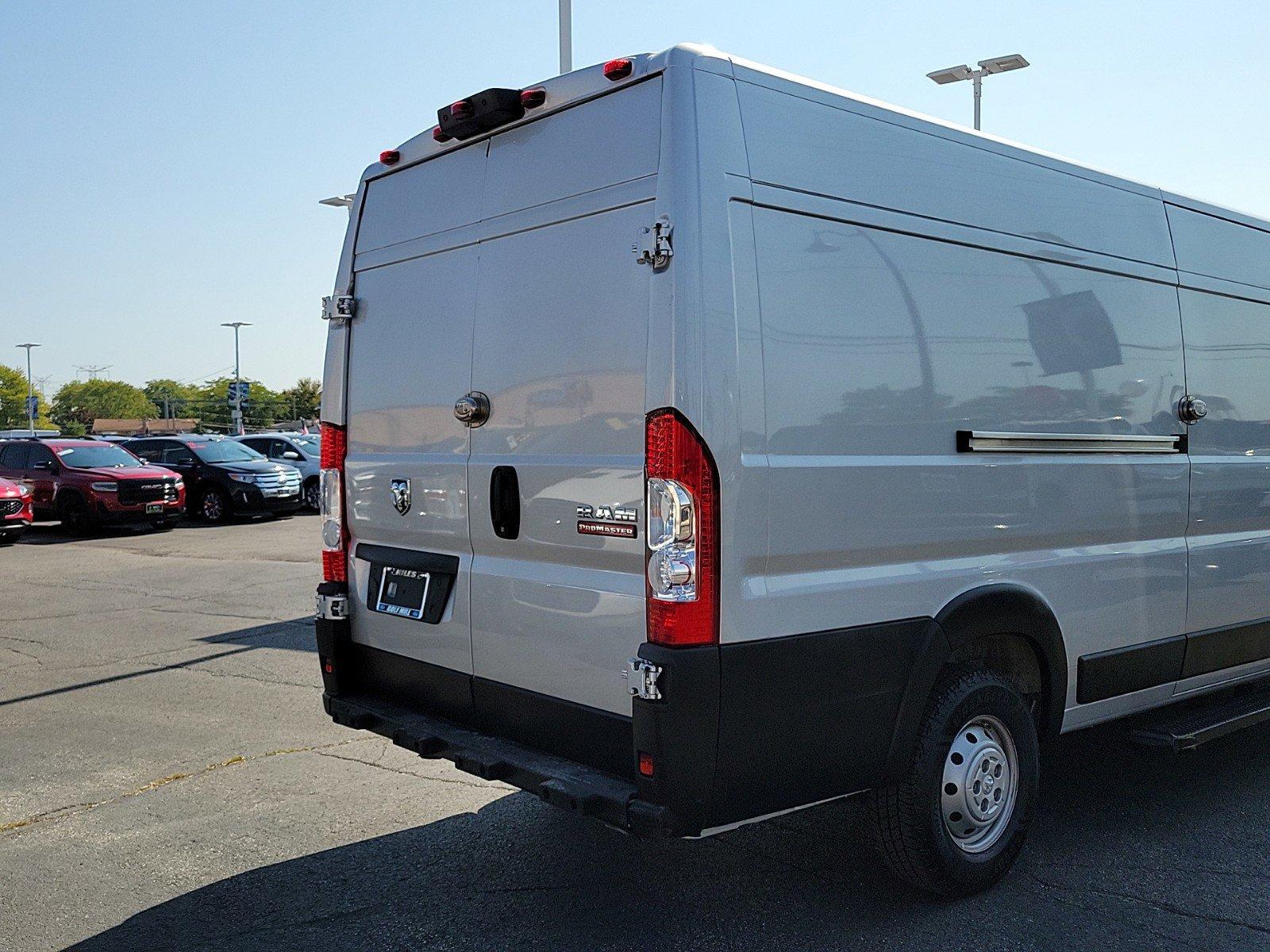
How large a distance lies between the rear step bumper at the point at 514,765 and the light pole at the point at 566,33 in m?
9.36

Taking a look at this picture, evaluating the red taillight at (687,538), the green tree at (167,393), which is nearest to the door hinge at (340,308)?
the red taillight at (687,538)

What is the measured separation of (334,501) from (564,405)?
155 cm

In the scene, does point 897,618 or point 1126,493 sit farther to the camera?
point 1126,493

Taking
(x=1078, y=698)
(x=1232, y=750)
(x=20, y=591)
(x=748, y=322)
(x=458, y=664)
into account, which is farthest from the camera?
(x=20, y=591)

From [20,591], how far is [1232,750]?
38.4ft

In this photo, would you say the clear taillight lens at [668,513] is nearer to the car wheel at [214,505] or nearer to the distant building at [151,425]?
the car wheel at [214,505]

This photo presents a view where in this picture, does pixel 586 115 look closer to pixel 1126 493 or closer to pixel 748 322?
pixel 748 322

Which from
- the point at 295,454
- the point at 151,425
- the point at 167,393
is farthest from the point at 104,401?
the point at 295,454

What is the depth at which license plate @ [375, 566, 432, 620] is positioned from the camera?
4367 mm

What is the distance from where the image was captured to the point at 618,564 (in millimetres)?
3549

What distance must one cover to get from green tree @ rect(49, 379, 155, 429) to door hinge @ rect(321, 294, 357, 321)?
181463mm

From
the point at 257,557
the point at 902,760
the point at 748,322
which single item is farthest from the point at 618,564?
the point at 257,557

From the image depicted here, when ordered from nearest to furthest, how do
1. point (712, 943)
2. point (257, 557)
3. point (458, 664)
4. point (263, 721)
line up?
point (712, 943)
point (458, 664)
point (263, 721)
point (257, 557)

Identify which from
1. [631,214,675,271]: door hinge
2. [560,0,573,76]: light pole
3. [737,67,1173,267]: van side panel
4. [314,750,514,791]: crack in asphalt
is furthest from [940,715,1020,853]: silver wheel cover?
[560,0,573,76]: light pole
